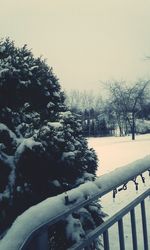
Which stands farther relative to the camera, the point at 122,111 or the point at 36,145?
the point at 122,111

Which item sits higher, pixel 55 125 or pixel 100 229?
pixel 55 125

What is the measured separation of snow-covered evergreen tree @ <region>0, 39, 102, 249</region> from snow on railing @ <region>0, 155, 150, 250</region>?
1.97 m

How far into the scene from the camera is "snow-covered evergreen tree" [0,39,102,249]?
3998 mm

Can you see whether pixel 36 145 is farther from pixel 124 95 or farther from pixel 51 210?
pixel 124 95

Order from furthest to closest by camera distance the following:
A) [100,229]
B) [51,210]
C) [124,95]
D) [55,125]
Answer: [124,95], [55,125], [100,229], [51,210]

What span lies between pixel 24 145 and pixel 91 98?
11628 centimetres

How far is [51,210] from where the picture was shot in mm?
1525

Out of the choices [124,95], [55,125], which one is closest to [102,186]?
[55,125]

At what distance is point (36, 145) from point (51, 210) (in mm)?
2519

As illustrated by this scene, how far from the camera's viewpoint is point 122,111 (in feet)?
210

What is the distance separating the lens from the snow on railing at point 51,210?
1307 millimetres

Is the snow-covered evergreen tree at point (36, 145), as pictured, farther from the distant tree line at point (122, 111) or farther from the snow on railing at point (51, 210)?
the distant tree line at point (122, 111)

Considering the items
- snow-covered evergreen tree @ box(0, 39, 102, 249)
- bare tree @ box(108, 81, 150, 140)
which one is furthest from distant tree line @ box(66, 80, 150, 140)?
snow-covered evergreen tree @ box(0, 39, 102, 249)

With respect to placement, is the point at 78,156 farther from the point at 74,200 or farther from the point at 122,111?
the point at 122,111
